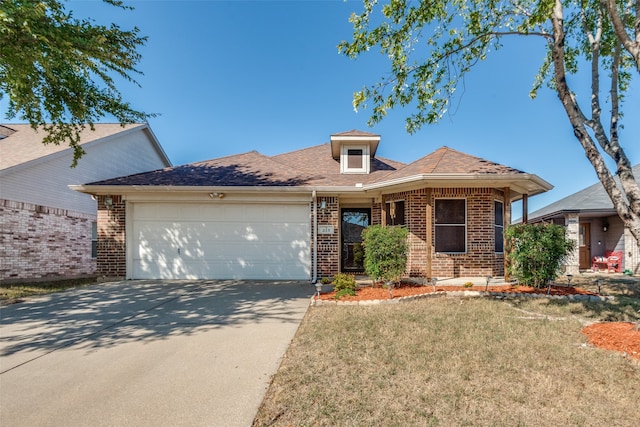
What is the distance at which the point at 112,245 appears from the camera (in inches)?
382

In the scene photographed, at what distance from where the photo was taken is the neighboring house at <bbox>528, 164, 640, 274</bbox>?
12.5m

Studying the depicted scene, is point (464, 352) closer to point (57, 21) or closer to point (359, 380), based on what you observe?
point (359, 380)

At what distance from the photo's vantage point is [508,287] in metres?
7.58

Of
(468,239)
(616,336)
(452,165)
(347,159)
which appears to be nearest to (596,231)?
(468,239)

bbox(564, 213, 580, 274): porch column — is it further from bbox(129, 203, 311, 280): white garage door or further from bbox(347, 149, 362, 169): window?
bbox(129, 203, 311, 280): white garage door

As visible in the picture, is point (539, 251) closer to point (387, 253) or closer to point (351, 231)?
point (387, 253)

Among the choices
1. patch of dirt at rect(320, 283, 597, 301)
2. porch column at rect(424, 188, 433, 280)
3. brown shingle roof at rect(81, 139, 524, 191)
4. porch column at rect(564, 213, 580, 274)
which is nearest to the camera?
patch of dirt at rect(320, 283, 597, 301)

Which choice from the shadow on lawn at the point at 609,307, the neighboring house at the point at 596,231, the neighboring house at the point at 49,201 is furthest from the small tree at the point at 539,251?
the neighboring house at the point at 49,201

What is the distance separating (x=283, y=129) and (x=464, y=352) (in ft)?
48.2

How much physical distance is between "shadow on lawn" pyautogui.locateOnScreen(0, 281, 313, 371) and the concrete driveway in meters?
0.02

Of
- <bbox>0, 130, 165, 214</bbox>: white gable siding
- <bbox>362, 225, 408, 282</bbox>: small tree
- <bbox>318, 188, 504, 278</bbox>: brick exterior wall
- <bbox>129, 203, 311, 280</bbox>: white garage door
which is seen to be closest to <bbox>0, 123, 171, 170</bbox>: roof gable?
<bbox>0, 130, 165, 214</bbox>: white gable siding

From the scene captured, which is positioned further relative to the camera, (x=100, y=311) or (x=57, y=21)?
(x=57, y=21)

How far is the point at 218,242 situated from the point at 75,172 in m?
7.52

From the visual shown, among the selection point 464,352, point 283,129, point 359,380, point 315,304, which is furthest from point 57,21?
point 283,129
